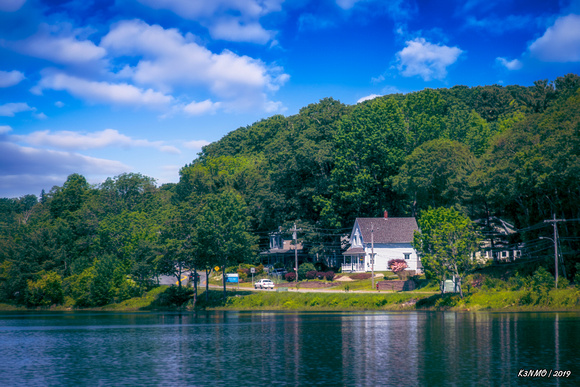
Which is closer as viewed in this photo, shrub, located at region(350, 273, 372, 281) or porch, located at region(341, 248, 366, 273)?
shrub, located at region(350, 273, 372, 281)

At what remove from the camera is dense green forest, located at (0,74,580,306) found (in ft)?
257

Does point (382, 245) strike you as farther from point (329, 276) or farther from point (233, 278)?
point (233, 278)

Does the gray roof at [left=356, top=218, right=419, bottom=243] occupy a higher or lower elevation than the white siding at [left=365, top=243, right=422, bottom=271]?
higher

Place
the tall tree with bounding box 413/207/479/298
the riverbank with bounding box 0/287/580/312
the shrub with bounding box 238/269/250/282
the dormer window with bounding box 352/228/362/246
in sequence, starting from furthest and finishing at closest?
the shrub with bounding box 238/269/250/282 < the dormer window with bounding box 352/228/362/246 < the tall tree with bounding box 413/207/479/298 < the riverbank with bounding box 0/287/580/312

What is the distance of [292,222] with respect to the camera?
4680 inches

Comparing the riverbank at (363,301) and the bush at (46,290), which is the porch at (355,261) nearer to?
the riverbank at (363,301)

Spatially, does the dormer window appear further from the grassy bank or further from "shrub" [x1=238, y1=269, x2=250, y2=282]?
the grassy bank

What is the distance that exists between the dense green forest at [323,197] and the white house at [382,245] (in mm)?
5738

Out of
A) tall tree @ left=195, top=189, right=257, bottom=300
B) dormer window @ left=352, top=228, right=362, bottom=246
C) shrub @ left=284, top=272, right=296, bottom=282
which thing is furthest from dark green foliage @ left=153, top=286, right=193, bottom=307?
dormer window @ left=352, top=228, right=362, bottom=246

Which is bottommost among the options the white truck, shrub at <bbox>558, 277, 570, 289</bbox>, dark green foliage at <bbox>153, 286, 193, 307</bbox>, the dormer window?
dark green foliage at <bbox>153, 286, 193, 307</bbox>

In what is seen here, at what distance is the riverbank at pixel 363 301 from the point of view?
67.9m

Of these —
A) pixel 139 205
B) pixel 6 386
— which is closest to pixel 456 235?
pixel 6 386

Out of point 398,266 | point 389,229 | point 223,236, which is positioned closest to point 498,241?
point 398,266

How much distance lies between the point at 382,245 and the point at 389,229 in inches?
136
